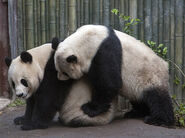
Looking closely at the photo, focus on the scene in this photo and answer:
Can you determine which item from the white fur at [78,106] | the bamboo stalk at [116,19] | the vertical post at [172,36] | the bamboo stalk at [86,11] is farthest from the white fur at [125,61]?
the bamboo stalk at [86,11]

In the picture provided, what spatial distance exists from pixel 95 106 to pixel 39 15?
2777mm

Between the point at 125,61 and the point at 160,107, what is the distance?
844mm

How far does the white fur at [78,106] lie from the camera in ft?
17.4

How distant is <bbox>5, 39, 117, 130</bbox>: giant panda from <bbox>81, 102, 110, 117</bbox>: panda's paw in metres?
0.06

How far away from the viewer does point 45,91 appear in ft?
16.8

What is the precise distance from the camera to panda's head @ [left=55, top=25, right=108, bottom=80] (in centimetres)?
506

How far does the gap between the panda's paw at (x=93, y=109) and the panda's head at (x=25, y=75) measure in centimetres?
78

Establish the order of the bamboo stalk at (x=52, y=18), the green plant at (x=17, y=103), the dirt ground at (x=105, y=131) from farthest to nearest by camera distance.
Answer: the green plant at (x=17, y=103) → the bamboo stalk at (x=52, y=18) → the dirt ground at (x=105, y=131)

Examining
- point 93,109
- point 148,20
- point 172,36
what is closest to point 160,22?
point 148,20

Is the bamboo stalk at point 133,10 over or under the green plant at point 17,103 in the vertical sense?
over

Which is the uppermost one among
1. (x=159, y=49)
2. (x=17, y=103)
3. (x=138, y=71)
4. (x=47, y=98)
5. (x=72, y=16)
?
(x=72, y=16)

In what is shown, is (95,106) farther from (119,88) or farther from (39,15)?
(39,15)

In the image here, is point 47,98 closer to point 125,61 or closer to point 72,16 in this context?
point 125,61

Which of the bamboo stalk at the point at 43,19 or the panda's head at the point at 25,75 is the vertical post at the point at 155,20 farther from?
the panda's head at the point at 25,75
